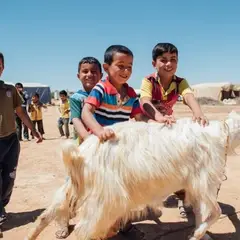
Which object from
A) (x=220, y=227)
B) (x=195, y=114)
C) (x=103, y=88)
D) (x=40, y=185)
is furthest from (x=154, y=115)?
(x=40, y=185)

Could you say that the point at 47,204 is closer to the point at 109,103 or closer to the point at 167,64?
the point at 109,103

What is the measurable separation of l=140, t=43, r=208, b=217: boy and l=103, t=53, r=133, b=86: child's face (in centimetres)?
53

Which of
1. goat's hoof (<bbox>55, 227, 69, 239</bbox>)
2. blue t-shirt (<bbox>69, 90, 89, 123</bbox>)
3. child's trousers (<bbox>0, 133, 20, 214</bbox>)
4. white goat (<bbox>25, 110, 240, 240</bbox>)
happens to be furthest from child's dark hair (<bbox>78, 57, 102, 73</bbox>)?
goat's hoof (<bbox>55, 227, 69, 239</bbox>)

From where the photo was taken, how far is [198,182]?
109 inches

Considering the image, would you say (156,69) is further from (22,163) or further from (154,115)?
(22,163)

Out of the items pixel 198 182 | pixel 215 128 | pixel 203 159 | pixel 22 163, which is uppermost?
pixel 215 128

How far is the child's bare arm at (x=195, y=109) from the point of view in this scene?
2984 mm

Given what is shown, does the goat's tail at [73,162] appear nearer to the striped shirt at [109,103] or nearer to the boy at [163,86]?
the striped shirt at [109,103]

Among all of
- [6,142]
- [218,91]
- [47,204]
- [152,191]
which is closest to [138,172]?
[152,191]

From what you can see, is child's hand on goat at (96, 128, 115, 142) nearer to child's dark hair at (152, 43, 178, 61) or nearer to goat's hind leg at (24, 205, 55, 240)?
goat's hind leg at (24, 205, 55, 240)

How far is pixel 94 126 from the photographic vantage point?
2.73 meters

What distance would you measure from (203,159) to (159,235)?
4.02ft

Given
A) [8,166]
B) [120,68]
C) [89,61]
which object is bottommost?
[8,166]

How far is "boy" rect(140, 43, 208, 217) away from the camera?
346 centimetres
